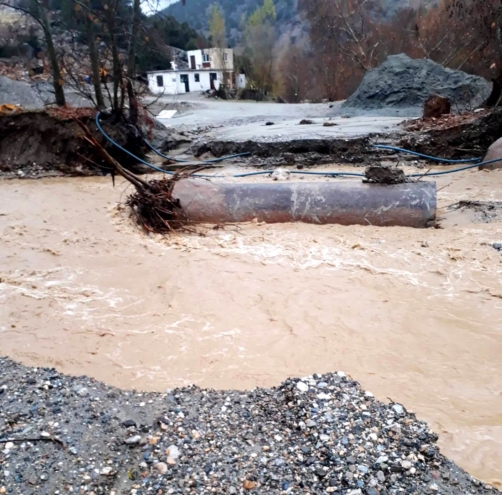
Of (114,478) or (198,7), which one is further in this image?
(198,7)

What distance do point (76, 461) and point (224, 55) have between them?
37440 millimetres

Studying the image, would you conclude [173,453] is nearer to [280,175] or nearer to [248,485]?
[248,485]

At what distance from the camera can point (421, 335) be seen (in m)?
4.00

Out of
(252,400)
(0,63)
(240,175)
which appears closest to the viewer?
(252,400)

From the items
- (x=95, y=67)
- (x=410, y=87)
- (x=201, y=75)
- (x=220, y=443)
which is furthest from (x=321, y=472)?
(x=201, y=75)

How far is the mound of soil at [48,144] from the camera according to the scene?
1008 cm

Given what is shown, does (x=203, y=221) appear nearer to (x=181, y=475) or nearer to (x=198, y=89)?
(x=181, y=475)

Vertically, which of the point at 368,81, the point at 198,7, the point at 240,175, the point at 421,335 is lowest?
the point at 421,335

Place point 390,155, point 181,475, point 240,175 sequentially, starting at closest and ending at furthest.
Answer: point 181,475 → point 240,175 → point 390,155

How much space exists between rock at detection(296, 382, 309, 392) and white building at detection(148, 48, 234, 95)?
33.1m

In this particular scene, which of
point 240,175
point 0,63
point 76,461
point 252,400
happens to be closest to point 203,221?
point 240,175

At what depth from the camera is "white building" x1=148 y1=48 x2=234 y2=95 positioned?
3497 cm

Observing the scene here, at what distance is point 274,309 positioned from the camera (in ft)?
14.8

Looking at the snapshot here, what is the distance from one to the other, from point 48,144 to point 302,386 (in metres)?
9.03
